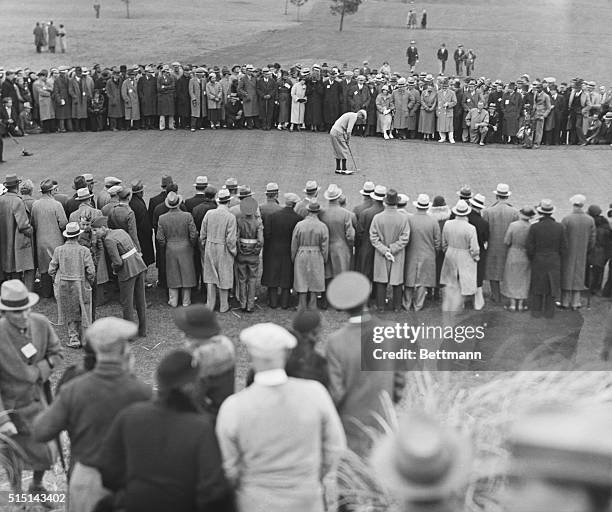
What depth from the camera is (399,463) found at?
2746mm

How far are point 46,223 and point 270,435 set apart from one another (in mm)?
8105

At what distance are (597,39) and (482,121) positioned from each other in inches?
1052

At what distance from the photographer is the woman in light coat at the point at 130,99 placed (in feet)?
73.0

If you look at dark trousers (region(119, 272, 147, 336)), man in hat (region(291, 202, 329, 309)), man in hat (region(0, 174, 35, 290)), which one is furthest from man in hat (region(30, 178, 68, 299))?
man in hat (region(291, 202, 329, 309))

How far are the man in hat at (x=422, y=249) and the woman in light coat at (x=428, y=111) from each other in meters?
10.6

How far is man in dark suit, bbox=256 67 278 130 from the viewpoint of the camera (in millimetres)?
22609

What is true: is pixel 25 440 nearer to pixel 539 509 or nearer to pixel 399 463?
pixel 399 463

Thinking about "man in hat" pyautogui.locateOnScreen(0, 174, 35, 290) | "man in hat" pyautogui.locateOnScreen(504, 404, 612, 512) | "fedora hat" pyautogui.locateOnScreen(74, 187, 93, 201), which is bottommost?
"man in hat" pyautogui.locateOnScreen(0, 174, 35, 290)

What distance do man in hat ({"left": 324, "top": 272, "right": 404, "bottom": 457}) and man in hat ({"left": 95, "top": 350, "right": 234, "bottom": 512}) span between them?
1587 mm

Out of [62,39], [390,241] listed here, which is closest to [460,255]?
[390,241]

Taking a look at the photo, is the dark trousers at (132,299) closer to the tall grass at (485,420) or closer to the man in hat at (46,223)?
the man in hat at (46,223)

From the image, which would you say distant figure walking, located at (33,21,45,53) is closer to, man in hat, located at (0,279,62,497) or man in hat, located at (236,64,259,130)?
man in hat, located at (236,64,259,130)

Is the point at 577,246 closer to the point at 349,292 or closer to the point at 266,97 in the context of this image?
the point at 349,292

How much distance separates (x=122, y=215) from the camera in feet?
37.8
